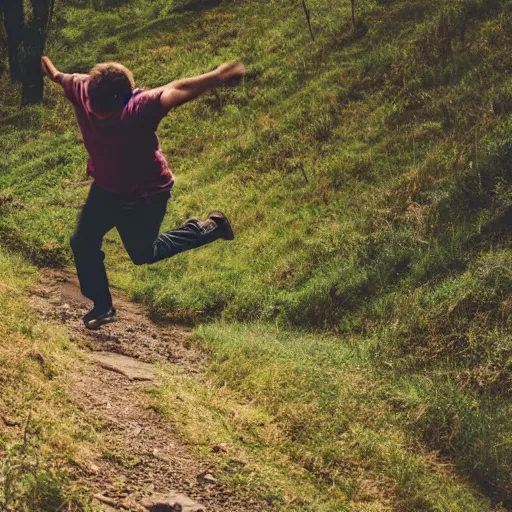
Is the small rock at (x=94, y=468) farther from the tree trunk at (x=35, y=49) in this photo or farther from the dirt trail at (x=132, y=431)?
the tree trunk at (x=35, y=49)

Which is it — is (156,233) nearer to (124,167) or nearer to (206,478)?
(124,167)

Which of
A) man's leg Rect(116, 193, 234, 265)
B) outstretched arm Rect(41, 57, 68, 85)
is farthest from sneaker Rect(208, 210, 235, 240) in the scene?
outstretched arm Rect(41, 57, 68, 85)

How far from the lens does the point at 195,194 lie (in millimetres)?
12180

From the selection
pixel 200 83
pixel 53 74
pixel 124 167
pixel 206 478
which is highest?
pixel 53 74

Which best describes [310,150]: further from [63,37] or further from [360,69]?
[63,37]

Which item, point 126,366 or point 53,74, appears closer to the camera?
point 53,74

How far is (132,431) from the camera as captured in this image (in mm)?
4969

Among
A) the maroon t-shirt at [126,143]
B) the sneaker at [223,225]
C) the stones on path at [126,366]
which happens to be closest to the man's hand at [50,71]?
the maroon t-shirt at [126,143]

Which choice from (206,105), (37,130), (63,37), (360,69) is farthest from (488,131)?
(63,37)

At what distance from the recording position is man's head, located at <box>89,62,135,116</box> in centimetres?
438

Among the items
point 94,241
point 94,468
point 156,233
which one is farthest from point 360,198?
point 94,468

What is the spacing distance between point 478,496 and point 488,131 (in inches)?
225

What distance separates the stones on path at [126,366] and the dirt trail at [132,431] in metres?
0.04

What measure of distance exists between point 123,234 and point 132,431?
140cm
